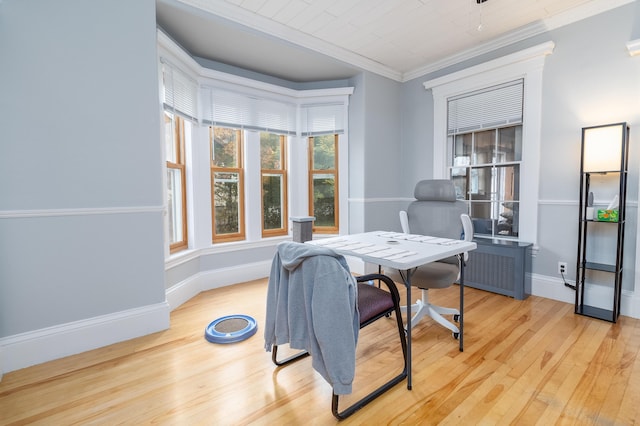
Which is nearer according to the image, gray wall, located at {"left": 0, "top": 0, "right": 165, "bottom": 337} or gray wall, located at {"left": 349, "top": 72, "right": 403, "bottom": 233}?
gray wall, located at {"left": 0, "top": 0, "right": 165, "bottom": 337}

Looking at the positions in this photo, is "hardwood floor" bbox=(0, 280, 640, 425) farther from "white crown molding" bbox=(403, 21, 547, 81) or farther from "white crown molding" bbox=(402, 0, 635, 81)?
"white crown molding" bbox=(403, 21, 547, 81)

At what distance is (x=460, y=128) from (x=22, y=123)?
4309 millimetres

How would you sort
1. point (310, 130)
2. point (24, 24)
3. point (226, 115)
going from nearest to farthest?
point (24, 24)
point (226, 115)
point (310, 130)

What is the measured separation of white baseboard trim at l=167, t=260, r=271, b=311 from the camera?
3054 millimetres

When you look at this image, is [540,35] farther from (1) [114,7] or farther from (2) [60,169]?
(2) [60,169]

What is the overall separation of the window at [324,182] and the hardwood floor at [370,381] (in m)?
2.14

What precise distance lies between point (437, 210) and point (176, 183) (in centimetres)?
272

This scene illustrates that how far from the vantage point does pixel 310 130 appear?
14.2ft

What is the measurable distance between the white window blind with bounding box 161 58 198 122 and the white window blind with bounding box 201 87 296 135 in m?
0.15

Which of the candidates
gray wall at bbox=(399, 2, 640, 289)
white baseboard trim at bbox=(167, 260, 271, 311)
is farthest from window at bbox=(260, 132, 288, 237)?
gray wall at bbox=(399, 2, 640, 289)

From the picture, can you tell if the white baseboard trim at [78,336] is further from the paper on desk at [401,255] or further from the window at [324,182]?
the window at [324,182]

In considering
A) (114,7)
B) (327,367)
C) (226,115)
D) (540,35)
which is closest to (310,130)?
(226,115)

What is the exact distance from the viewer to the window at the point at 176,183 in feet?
10.5

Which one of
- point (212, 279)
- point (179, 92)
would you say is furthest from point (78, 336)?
point (179, 92)
